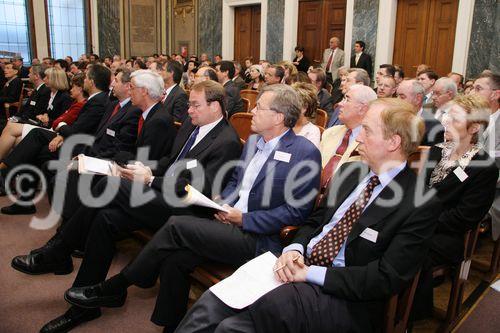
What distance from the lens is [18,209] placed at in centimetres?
385

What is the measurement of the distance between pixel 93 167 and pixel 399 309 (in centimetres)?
180

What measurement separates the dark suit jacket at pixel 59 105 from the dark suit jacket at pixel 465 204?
4.01 m

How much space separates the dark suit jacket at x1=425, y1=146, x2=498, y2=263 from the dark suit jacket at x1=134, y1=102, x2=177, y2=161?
182 cm

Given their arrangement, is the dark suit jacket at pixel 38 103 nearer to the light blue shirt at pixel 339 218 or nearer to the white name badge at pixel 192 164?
the white name badge at pixel 192 164

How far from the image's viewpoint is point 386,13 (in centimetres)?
812

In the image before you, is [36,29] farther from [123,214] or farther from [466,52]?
[123,214]

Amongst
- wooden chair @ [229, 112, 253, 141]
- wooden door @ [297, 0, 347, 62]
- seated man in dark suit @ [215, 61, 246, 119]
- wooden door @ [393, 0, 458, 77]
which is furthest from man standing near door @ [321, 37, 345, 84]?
wooden chair @ [229, 112, 253, 141]

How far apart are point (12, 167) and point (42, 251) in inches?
64.5

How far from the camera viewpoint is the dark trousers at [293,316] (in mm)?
1553

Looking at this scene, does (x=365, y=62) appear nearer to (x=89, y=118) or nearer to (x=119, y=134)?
(x=89, y=118)

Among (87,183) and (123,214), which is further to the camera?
(87,183)

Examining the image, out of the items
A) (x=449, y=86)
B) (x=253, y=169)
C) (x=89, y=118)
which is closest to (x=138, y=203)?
(x=253, y=169)

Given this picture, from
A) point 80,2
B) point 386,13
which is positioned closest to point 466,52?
point 386,13

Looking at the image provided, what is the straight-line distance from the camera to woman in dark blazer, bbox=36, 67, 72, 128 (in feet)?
15.7
